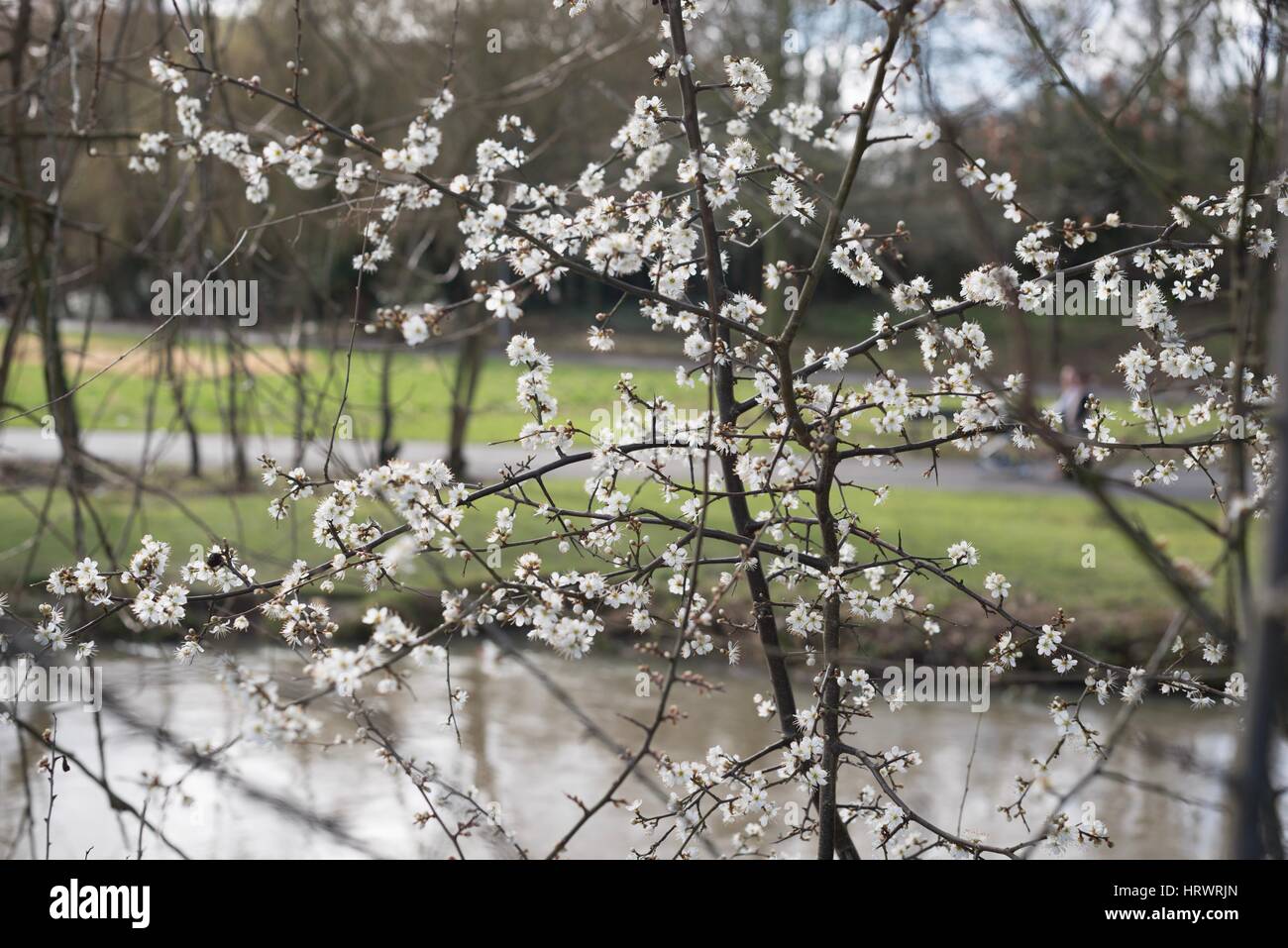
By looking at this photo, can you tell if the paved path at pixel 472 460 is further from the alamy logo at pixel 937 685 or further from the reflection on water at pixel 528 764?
the alamy logo at pixel 937 685

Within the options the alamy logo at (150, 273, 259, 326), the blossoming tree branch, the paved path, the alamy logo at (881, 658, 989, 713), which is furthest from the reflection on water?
the paved path

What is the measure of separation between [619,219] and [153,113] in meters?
6.46

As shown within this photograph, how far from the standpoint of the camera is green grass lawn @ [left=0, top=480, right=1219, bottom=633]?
821 cm

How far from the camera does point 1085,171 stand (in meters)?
13.9

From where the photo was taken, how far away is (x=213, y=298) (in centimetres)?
386

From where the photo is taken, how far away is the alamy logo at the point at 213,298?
362 centimetres

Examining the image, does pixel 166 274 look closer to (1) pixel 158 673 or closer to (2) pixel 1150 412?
(1) pixel 158 673

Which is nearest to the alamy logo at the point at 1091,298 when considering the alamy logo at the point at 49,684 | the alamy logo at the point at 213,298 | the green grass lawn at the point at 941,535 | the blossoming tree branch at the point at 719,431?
the blossoming tree branch at the point at 719,431

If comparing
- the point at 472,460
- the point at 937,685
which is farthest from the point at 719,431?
the point at 472,460
